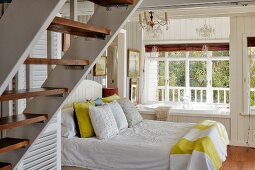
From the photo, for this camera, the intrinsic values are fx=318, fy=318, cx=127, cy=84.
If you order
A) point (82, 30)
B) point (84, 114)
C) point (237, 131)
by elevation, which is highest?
point (82, 30)

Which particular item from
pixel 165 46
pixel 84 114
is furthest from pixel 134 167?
pixel 165 46

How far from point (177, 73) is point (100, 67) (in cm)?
263

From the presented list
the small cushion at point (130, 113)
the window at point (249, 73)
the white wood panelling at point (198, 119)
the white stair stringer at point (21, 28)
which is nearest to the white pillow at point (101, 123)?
the small cushion at point (130, 113)

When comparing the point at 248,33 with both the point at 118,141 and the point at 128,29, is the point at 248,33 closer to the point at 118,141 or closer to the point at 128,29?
the point at 128,29

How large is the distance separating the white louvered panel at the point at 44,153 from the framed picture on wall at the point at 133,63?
3.86m

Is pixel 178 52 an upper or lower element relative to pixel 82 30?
upper

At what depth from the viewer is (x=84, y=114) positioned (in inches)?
157

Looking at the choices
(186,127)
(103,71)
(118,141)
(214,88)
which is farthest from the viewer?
(214,88)

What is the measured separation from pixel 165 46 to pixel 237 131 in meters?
2.55

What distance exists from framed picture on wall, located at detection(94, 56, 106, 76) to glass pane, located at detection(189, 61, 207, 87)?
260 centimetres

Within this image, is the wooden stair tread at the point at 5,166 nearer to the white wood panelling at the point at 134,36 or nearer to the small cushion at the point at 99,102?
the small cushion at the point at 99,102

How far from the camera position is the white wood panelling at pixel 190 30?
268 inches

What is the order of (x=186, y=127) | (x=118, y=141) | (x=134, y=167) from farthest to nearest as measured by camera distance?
(x=186, y=127) < (x=118, y=141) < (x=134, y=167)

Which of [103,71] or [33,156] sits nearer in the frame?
[33,156]
